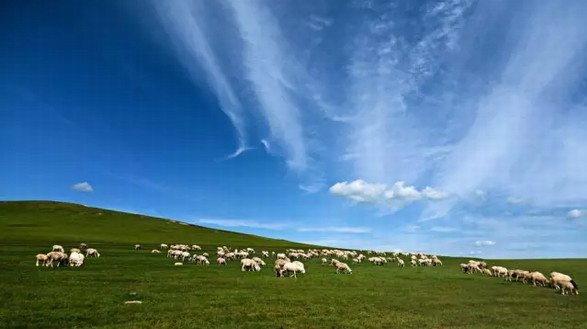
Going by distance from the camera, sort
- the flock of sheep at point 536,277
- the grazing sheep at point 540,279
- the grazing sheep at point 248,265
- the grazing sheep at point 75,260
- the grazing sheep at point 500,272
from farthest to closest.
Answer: the grazing sheep at point 500,272, the grazing sheep at point 248,265, the grazing sheep at point 540,279, the grazing sheep at point 75,260, the flock of sheep at point 536,277

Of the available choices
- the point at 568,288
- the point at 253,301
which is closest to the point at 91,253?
the point at 253,301

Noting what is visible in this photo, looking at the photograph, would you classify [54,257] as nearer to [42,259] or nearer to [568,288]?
[42,259]

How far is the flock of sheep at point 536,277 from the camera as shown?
37.4 metres

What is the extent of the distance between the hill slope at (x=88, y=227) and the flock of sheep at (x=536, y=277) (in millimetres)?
58275

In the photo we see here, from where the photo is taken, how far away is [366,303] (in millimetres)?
27156

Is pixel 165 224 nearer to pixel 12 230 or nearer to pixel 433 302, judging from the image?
pixel 12 230

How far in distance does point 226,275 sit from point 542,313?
83.2 ft

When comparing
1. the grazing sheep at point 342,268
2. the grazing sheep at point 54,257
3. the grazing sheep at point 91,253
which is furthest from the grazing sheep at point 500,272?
the grazing sheep at point 91,253

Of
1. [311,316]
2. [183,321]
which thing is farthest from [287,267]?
[183,321]

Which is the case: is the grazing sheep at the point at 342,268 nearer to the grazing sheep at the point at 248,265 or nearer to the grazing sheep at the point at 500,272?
the grazing sheep at the point at 248,265

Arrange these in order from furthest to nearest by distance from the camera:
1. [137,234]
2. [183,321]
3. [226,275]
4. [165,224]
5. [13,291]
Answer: [165,224]
[137,234]
[226,275]
[13,291]
[183,321]

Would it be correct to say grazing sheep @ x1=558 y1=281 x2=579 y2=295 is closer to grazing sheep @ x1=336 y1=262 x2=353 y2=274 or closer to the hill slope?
grazing sheep @ x1=336 y1=262 x2=353 y2=274

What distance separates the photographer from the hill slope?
94387mm

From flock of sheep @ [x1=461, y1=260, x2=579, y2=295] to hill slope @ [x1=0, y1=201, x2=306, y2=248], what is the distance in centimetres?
5828
